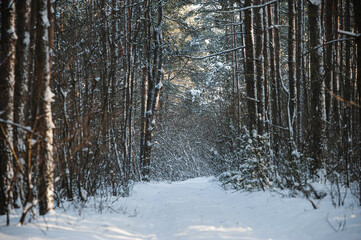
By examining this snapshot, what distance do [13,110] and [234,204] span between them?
5.26m

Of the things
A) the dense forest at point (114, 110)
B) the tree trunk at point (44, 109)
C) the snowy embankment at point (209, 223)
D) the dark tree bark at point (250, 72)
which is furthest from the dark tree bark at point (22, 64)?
the dark tree bark at point (250, 72)

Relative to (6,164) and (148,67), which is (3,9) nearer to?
(6,164)

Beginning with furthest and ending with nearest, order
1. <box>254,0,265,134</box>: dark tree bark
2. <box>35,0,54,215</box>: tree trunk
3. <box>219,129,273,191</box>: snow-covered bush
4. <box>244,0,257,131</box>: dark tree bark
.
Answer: <box>244,0,257,131</box>: dark tree bark
<box>254,0,265,134</box>: dark tree bark
<box>219,129,273,191</box>: snow-covered bush
<box>35,0,54,215</box>: tree trunk

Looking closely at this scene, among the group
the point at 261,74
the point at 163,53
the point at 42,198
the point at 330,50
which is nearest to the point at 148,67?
the point at 163,53

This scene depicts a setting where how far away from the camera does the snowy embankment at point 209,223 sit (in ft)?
12.7

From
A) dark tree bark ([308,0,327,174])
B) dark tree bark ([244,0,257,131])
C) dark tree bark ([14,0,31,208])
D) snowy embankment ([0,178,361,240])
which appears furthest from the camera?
dark tree bark ([244,0,257,131])

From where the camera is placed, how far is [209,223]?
4914 millimetres

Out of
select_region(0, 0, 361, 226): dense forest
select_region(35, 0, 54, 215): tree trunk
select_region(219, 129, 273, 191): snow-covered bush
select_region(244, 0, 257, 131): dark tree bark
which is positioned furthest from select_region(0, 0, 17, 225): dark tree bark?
select_region(244, 0, 257, 131): dark tree bark

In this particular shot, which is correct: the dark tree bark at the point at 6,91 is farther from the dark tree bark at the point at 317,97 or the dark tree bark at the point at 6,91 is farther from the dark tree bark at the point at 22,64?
the dark tree bark at the point at 317,97

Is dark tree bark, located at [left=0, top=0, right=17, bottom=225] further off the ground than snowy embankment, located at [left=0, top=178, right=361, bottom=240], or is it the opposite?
dark tree bark, located at [left=0, top=0, right=17, bottom=225]

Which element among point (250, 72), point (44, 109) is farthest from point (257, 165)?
point (44, 109)

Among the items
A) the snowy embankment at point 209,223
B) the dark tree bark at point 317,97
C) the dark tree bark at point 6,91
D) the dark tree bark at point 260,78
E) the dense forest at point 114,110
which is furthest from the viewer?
the dark tree bark at point 260,78

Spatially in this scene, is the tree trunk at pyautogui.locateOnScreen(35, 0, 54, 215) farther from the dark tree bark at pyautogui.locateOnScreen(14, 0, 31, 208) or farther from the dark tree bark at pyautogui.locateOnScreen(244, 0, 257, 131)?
the dark tree bark at pyautogui.locateOnScreen(244, 0, 257, 131)

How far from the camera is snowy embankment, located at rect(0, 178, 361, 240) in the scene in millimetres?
3863
